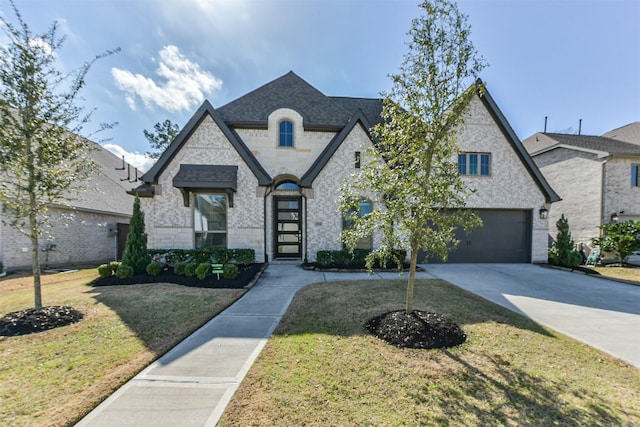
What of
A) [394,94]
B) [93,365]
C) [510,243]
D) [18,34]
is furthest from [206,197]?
[510,243]

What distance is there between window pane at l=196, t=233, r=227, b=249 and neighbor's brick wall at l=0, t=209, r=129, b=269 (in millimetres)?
3806

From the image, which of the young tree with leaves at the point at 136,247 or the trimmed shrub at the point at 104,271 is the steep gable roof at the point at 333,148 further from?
the trimmed shrub at the point at 104,271

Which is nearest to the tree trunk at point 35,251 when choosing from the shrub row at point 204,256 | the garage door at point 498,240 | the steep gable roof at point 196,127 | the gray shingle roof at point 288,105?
the shrub row at point 204,256

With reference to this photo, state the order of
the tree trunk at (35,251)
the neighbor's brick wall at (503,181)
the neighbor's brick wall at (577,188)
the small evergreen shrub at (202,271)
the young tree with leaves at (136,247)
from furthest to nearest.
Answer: the neighbor's brick wall at (577,188) < the neighbor's brick wall at (503,181) < the young tree with leaves at (136,247) < the small evergreen shrub at (202,271) < the tree trunk at (35,251)

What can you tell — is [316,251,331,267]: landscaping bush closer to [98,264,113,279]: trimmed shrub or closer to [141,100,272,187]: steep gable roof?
[141,100,272,187]: steep gable roof

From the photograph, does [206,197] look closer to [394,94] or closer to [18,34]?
[18,34]

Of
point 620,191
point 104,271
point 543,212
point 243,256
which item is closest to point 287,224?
point 243,256

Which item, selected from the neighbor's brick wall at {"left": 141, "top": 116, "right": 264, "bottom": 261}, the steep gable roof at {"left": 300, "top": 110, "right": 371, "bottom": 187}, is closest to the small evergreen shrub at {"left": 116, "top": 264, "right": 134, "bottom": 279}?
the neighbor's brick wall at {"left": 141, "top": 116, "right": 264, "bottom": 261}

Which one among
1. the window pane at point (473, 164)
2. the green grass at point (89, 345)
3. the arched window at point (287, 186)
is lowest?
the green grass at point (89, 345)

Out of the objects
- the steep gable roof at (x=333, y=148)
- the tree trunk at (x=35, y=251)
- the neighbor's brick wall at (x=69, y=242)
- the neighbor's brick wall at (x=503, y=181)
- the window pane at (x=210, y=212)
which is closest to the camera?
the tree trunk at (x=35, y=251)

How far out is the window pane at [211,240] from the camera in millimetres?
10953

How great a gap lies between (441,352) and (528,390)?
1.09 m

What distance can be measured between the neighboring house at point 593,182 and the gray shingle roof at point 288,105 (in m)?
13.7

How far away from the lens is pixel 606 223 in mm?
13445
